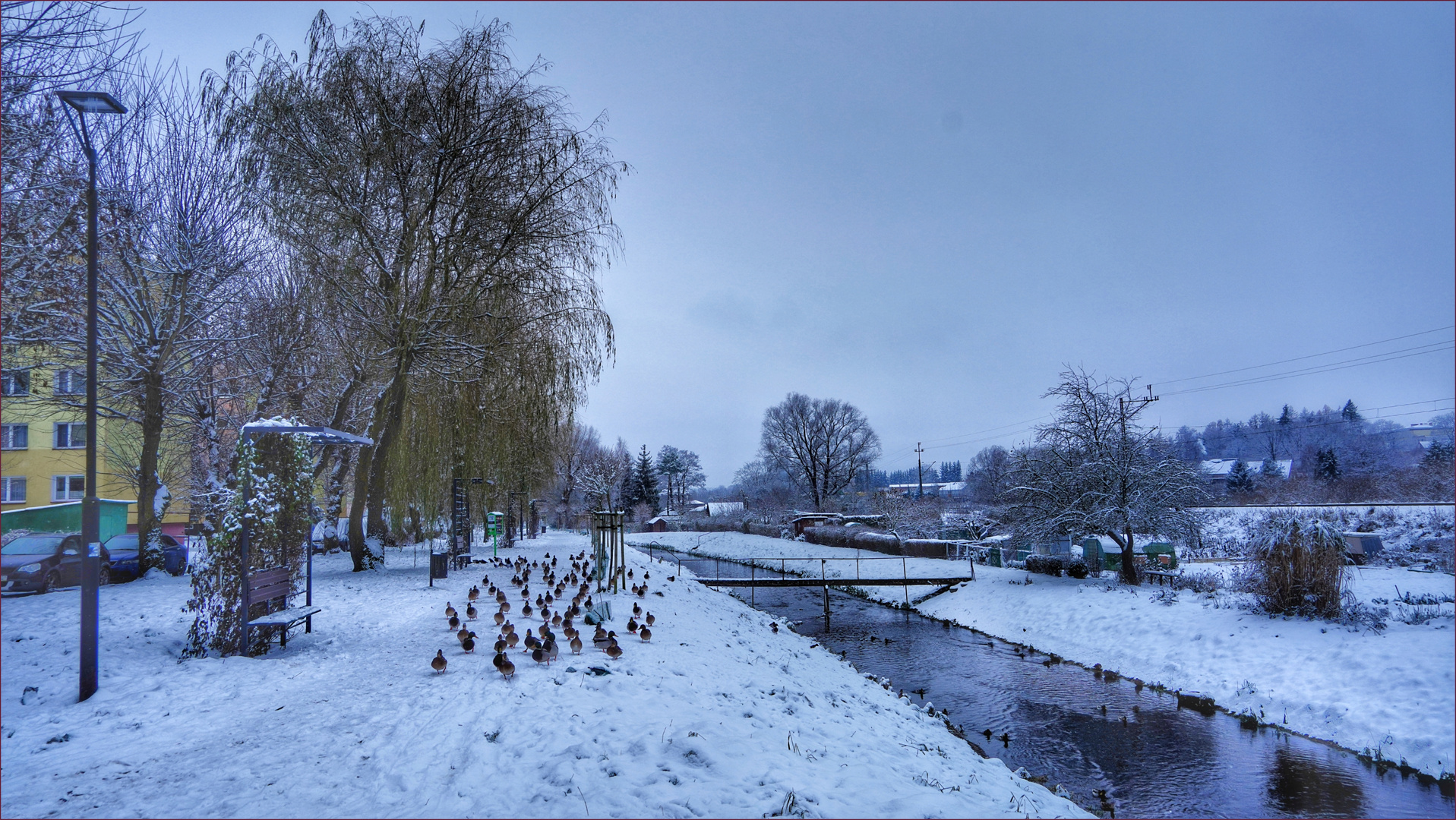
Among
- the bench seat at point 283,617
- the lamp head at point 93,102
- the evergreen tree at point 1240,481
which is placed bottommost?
the evergreen tree at point 1240,481

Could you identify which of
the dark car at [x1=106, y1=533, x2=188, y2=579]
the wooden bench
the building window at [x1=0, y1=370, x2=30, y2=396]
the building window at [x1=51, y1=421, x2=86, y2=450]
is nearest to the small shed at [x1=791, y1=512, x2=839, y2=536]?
the dark car at [x1=106, y1=533, x2=188, y2=579]

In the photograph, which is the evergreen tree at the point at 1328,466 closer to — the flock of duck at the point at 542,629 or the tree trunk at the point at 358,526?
the flock of duck at the point at 542,629

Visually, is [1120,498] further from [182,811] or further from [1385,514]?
[182,811]

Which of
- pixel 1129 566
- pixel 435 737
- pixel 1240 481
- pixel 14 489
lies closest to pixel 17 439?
pixel 14 489

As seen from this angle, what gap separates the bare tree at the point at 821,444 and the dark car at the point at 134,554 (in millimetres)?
53518

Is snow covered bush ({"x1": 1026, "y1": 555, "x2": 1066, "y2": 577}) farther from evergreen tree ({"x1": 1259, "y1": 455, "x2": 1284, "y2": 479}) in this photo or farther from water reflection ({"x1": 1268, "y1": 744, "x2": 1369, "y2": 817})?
evergreen tree ({"x1": 1259, "y1": 455, "x2": 1284, "y2": 479})

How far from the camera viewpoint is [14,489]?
27141 mm

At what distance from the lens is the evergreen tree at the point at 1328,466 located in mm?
41003

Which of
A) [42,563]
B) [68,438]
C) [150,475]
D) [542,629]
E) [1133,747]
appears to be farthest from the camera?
[68,438]

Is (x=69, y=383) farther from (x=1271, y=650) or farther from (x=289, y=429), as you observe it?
(x=1271, y=650)

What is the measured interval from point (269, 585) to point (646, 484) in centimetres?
6393

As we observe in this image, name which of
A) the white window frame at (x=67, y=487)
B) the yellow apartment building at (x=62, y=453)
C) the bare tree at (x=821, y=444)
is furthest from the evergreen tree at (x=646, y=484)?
the white window frame at (x=67, y=487)

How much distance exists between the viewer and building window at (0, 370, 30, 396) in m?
11.6

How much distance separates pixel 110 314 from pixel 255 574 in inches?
345
